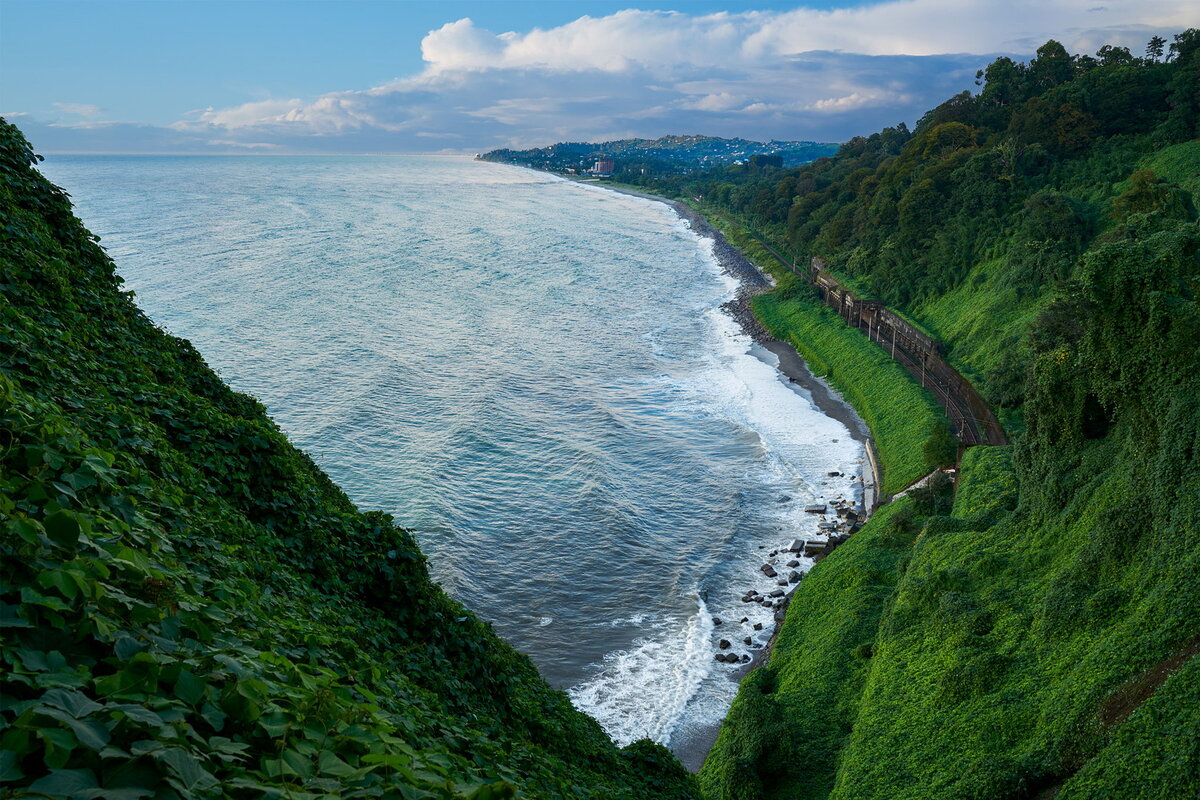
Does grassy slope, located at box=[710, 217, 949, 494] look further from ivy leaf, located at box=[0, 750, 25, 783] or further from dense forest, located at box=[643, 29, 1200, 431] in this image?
ivy leaf, located at box=[0, 750, 25, 783]

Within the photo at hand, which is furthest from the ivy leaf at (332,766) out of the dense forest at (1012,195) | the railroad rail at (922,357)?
the dense forest at (1012,195)

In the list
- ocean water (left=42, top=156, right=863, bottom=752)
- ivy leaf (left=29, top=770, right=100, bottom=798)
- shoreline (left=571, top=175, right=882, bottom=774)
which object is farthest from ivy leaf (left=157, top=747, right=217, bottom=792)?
ocean water (left=42, top=156, right=863, bottom=752)

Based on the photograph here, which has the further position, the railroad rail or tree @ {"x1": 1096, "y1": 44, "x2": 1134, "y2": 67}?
tree @ {"x1": 1096, "y1": 44, "x2": 1134, "y2": 67}

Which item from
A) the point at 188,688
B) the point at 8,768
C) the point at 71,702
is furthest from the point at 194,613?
the point at 8,768

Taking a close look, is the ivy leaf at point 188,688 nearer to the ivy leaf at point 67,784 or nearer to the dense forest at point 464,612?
the dense forest at point 464,612

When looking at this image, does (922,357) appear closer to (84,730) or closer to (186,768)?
(186,768)

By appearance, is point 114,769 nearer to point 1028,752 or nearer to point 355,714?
point 355,714
